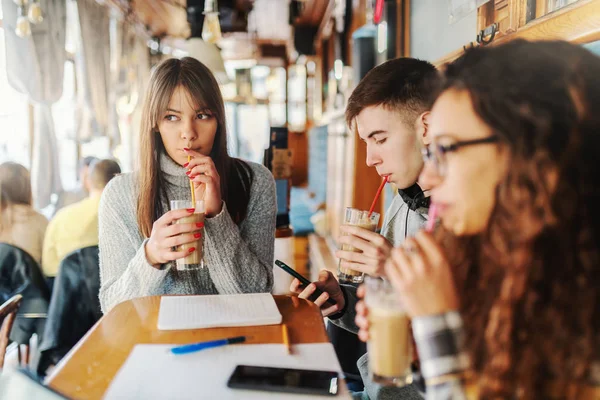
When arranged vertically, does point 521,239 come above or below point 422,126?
below

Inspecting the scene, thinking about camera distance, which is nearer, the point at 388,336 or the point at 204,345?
the point at 388,336

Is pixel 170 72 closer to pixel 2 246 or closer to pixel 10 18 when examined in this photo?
pixel 2 246

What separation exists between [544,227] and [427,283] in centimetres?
19

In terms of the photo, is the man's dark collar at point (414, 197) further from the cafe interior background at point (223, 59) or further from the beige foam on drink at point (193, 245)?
the beige foam on drink at point (193, 245)

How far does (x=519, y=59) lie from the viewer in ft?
2.43

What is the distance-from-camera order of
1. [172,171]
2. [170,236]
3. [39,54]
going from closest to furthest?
[170,236], [172,171], [39,54]

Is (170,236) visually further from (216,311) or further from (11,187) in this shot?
(11,187)

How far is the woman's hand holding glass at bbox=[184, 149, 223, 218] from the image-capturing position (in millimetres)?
1704

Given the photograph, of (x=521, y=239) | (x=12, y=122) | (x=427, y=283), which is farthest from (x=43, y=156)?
(x=521, y=239)

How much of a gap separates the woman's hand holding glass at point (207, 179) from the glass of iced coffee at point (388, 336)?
0.89 metres

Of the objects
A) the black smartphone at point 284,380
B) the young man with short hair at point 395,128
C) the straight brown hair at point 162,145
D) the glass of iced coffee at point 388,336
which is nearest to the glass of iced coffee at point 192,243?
the straight brown hair at point 162,145

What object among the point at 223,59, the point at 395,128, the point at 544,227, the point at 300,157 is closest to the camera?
the point at 544,227

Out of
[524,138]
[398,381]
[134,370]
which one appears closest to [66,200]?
[134,370]

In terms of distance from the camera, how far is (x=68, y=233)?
3.09 metres
